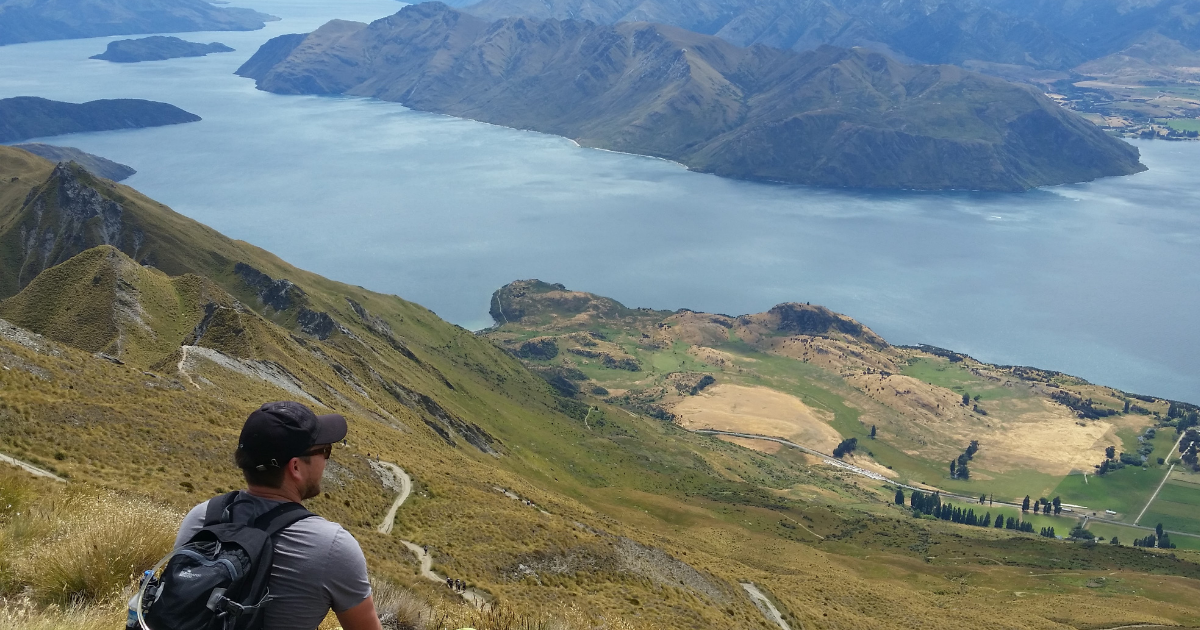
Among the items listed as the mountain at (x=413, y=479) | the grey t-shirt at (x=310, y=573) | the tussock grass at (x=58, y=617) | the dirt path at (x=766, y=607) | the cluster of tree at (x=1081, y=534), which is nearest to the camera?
the grey t-shirt at (x=310, y=573)

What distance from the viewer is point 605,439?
134 m

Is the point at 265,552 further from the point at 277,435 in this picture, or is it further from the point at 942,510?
the point at 942,510

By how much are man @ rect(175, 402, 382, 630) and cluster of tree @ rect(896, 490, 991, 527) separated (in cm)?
16846

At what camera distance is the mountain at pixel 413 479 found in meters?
21.5

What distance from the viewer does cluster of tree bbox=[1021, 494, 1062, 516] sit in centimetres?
18088

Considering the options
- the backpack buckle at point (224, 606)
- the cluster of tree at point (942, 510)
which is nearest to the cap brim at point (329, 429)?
the backpack buckle at point (224, 606)

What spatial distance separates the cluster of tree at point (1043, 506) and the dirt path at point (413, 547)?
17983 cm

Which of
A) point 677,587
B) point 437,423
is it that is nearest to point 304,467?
point 677,587

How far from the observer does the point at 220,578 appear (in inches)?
277

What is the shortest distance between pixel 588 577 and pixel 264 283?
287 feet

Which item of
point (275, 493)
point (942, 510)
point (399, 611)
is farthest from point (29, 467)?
point (942, 510)

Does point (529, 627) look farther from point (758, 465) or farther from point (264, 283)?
point (758, 465)

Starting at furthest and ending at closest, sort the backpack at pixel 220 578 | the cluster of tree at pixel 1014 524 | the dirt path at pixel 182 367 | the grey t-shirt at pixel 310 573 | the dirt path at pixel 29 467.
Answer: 1. the cluster of tree at pixel 1014 524
2. the dirt path at pixel 182 367
3. the dirt path at pixel 29 467
4. the grey t-shirt at pixel 310 573
5. the backpack at pixel 220 578

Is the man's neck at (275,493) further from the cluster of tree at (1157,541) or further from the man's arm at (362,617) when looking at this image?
the cluster of tree at (1157,541)
